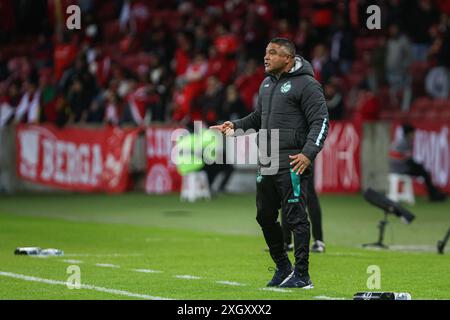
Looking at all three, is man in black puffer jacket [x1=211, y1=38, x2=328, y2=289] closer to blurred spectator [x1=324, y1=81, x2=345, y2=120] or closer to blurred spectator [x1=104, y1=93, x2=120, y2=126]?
blurred spectator [x1=324, y1=81, x2=345, y2=120]

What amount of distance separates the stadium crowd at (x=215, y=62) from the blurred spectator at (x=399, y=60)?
0.09 feet

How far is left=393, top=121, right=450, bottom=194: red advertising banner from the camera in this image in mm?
27094

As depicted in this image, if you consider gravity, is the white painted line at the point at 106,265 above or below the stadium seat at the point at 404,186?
above

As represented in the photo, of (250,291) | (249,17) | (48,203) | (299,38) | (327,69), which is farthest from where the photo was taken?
(249,17)

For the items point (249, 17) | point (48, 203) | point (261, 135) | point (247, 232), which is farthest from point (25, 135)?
point (261, 135)

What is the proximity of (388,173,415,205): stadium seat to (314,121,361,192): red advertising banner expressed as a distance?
72.0 inches

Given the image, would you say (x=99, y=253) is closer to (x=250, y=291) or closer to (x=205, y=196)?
(x=250, y=291)

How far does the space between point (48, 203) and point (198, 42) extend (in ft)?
28.9

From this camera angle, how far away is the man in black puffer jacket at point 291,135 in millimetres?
11828

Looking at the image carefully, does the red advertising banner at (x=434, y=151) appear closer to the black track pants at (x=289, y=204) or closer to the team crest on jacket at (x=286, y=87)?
the black track pants at (x=289, y=204)

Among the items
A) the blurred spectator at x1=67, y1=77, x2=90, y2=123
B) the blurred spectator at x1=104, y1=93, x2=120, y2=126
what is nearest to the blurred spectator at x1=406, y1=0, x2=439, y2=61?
the blurred spectator at x1=104, y1=93, x2=120, y2=126

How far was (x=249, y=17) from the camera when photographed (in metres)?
34.6

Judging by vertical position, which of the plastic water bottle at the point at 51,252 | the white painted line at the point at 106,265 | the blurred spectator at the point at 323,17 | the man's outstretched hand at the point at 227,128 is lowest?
the plastic water bottle at the point at 51,252

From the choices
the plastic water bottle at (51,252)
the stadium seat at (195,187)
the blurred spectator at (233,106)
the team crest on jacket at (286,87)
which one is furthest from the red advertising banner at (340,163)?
the team crest on jacket at (286,87)
